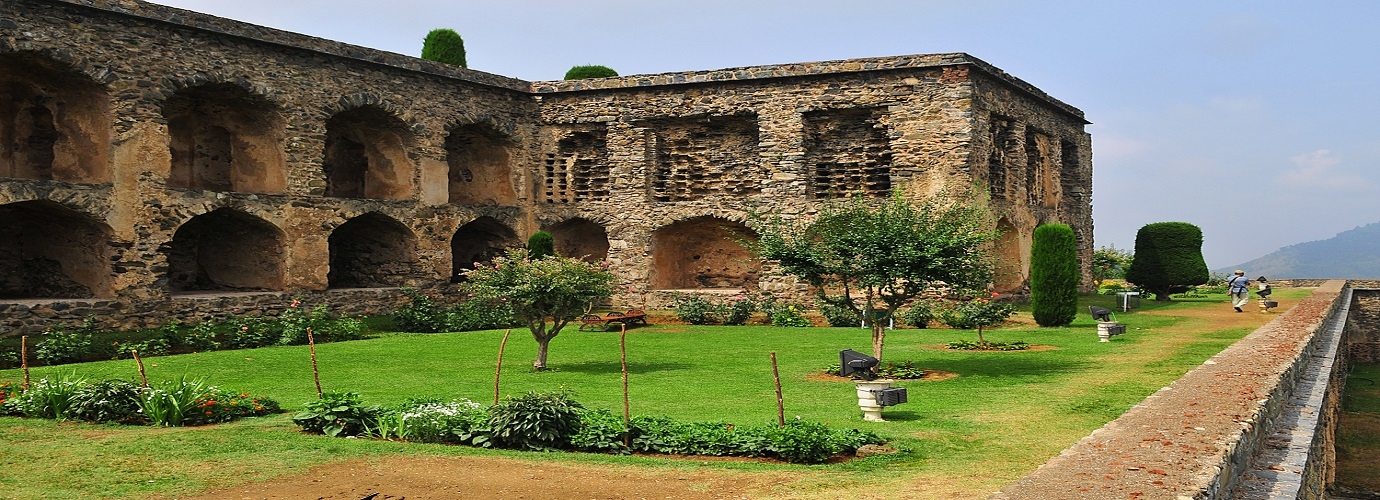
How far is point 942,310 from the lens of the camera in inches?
924

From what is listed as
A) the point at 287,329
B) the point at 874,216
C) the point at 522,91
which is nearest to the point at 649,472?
the point at 874,216

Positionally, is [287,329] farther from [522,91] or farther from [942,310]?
[942,310]

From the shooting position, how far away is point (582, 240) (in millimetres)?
30391

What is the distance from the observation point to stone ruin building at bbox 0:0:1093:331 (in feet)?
66.2

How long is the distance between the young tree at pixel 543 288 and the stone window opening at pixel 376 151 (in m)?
11.5

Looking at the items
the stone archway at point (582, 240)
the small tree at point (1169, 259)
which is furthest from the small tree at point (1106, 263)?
the stone archway at point (582, 240)

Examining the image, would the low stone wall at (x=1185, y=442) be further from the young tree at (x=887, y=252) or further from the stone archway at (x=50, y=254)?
the stone archway at (x=50, y=254)

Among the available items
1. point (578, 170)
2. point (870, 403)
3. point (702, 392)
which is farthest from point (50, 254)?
point (870, 403)

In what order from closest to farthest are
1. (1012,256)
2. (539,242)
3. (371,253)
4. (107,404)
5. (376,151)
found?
(107,404) → (376,151) → (539,242) → (371,253) → (1012,256)

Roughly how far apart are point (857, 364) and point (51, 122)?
18.7m

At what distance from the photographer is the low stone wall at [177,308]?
60.2ft

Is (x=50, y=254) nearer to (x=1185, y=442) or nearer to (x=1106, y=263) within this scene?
(x=1185, y=442)

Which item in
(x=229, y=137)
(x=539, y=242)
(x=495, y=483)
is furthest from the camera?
(x=539, y=242)

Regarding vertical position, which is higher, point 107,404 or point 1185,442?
point 1185,442
